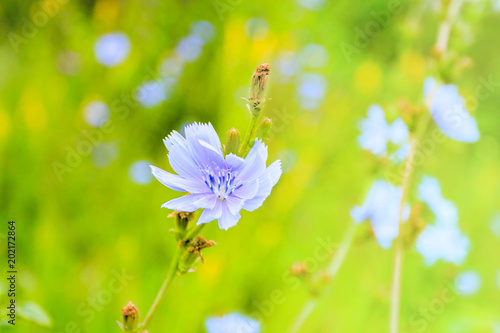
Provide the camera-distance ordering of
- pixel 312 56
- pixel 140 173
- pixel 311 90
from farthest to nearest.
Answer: pixel 312 56 < pixel 311 90 < pixel 140 173

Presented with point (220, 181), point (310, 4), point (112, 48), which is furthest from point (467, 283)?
point (112, 48)

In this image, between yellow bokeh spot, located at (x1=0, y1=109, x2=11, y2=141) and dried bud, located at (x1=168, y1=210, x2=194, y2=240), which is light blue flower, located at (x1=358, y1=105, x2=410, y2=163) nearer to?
dried bud, located at (x1=168, y1=210, x2=194, y2=240)

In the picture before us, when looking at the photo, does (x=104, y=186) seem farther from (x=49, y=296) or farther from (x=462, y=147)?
(x=462, y=147)

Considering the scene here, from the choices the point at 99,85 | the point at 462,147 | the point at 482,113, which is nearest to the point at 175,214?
the point at 99,85

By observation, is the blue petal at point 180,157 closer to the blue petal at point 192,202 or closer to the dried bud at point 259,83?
the blue petal at point 192,202

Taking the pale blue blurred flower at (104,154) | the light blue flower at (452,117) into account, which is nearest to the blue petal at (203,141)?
the light blue flower at (452,117)

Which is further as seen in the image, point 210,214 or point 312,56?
point 312,56

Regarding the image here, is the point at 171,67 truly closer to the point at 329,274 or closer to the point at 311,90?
the point at 311,90

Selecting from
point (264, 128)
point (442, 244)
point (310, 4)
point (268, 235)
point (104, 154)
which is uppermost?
point (310, 4)

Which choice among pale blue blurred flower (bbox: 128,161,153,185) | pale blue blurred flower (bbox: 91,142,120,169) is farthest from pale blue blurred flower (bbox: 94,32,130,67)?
pale blue blurred flower (bbox: 128,161,153,185)
